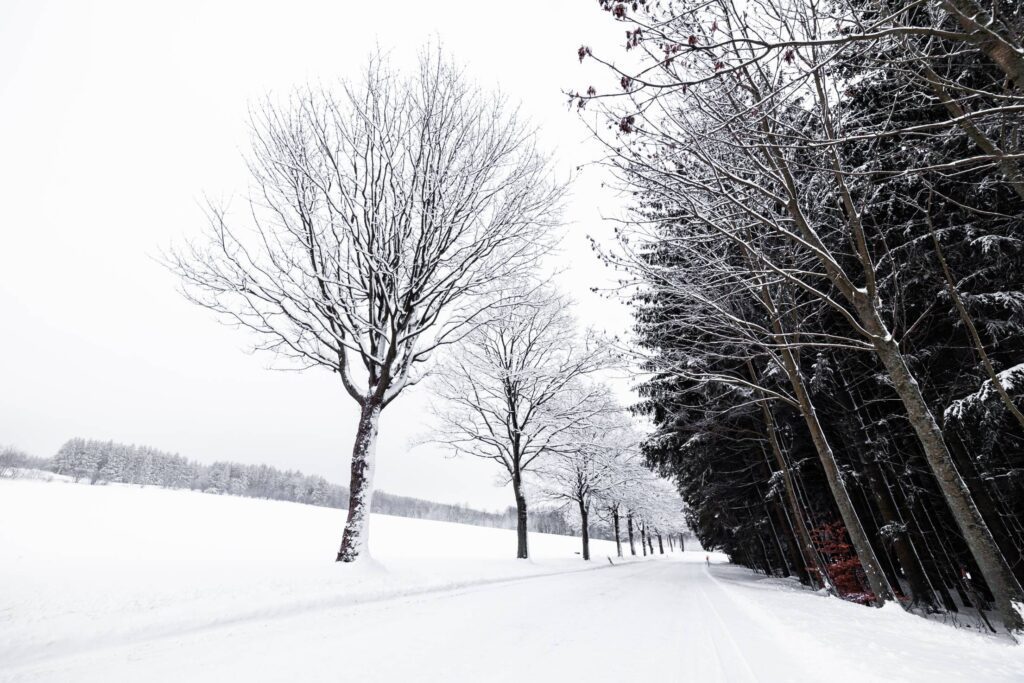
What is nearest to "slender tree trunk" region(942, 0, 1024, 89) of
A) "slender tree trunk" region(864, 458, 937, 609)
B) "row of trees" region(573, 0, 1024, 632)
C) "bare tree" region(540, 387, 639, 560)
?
"row of trees" region(573, 0, 1024, 632)

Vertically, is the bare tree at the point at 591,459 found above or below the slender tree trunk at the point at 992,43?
above

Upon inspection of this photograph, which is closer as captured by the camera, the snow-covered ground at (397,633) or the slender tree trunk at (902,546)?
the snow-covered ground at (397,633)

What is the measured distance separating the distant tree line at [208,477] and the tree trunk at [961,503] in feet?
207

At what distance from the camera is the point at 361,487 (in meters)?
8.34

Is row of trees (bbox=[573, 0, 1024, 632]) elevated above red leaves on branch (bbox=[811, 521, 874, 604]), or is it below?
above

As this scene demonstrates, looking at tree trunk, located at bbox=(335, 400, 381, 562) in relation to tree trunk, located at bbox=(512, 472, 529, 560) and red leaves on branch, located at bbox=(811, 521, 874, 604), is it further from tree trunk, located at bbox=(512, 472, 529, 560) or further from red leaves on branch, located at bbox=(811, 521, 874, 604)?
red leaves on branch, located at bbox=(811, 521, 874, 604)

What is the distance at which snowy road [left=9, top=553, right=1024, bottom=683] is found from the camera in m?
2.83

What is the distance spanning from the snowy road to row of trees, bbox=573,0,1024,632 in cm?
248

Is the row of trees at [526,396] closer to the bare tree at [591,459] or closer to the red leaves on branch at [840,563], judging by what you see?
the bare tree at [591,459]

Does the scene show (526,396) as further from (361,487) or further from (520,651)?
(520,651)

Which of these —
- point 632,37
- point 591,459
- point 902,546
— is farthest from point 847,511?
point 591,459

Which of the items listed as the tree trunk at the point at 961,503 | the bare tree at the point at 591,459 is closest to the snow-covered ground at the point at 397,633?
the tree trunk at the point at 961,503

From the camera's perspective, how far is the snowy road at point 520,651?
112 inches

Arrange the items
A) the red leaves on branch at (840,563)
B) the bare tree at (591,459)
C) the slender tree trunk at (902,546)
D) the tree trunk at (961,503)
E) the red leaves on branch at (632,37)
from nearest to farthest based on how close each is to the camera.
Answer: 1. the red leaves on branch at (632,37)
2. the tree trunk at (961,503)
3. the slender tree trunk at (902,546)
4. the red leaves on branch at (840,563)
5. the bare tree at (591,459)
